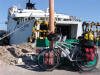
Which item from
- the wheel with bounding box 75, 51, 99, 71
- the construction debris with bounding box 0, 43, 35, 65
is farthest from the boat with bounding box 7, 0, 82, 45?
the wheel with bounding box 75, 51, 99, 71

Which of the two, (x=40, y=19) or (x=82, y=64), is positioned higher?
(x=40, y=19)

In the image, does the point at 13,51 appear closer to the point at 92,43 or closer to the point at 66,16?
the point at 92,43

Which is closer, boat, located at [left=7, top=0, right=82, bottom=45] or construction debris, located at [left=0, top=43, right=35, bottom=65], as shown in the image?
construction debris, located at [left=0, top=43, right=35, bottom=65]

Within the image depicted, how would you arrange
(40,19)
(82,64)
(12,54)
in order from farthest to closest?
(40,19) < (12,54) < (82,64)

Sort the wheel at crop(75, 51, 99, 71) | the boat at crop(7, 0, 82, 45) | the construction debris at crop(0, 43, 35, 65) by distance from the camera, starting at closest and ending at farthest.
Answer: the wheel at crop(75, 51, 99, 71)
the construction debris at crop(0, 43, 35, 65)
the boat at crop(7, 0, 82, 45)

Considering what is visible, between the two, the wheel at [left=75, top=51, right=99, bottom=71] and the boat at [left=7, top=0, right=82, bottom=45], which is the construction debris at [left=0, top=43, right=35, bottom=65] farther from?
the boat at [left=7, top=0, right=82, bottom=45]

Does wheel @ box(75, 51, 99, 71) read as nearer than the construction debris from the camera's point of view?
Yes

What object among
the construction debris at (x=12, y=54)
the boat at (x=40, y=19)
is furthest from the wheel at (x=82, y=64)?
the boat at (x=40, y=19)

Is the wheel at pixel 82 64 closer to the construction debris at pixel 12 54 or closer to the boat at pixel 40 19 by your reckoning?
the construction debris at pixel 12 54

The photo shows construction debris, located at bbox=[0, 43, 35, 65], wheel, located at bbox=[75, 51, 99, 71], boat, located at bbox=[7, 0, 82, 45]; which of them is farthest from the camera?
boat, located at bbox=[7, 0, 82, 45]

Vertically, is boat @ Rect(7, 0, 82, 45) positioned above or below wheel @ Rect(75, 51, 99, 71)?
above

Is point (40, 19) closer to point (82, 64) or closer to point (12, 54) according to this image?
point (12, 54)

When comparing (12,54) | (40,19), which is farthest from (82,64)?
(40,19)

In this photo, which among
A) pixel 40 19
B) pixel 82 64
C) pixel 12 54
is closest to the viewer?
pixel 82 64
